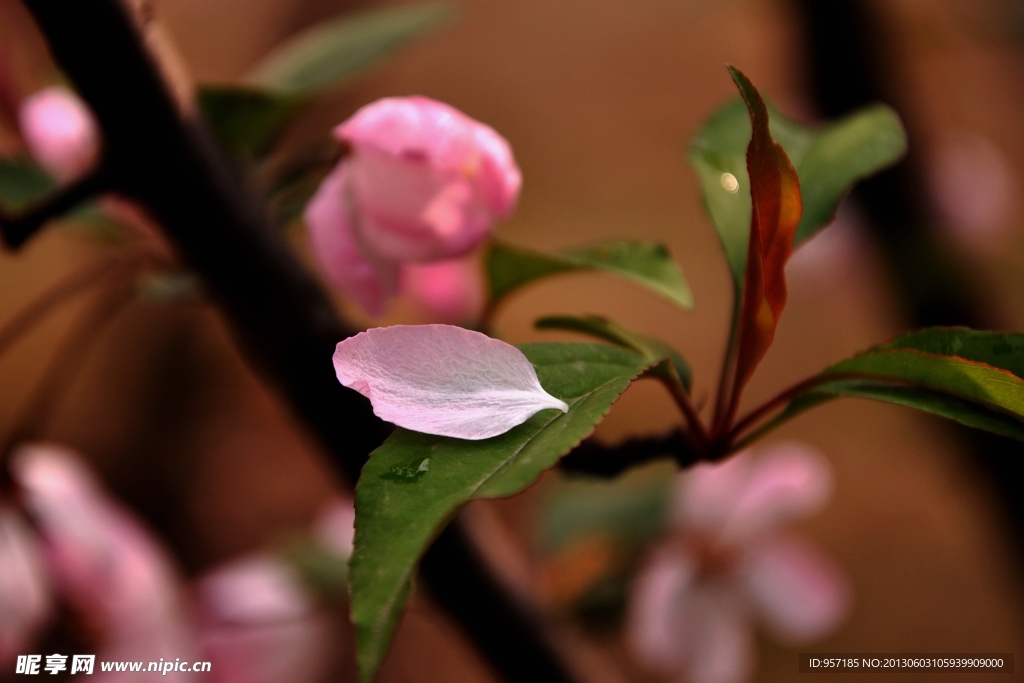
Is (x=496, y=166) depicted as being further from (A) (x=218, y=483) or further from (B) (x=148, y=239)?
(A) (x=218, y=483)

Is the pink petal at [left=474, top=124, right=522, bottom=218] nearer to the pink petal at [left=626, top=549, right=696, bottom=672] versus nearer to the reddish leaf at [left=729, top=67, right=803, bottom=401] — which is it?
the reddish leaf at [left=729, top=67, right=803, bottom=401]

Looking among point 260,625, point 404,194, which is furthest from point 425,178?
point 260,625

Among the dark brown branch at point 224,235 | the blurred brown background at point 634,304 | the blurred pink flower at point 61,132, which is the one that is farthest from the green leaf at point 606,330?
the blurred brown background at point 634,304

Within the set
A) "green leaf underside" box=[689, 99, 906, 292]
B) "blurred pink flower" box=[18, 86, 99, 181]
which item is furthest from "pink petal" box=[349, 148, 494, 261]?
"blurred pink flower" box=[18, 86, 99, 181]

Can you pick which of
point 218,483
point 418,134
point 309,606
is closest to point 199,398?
point 218,483

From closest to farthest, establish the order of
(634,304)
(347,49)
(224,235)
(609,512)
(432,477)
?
(432,477) < (224,235) < (347,49) < (609,512) < (634,304)

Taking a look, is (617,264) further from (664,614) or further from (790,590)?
(790,590)
